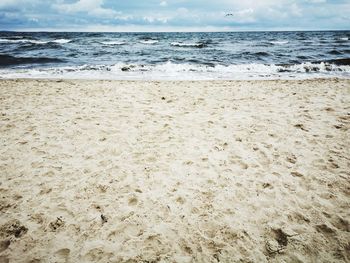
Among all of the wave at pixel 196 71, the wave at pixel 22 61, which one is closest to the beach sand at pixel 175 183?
the wave at pixel 196 71

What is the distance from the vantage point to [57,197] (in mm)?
3525

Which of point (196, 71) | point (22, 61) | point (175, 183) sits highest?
point (22, 61)

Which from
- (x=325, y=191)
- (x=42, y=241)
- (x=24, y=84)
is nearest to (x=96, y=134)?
(x=42, y=241)

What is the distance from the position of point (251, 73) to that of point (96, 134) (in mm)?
11437

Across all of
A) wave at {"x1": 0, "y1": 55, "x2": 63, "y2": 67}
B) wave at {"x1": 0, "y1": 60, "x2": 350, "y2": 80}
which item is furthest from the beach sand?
wave at {"x1": 0, "y1": 55, "x2": 63, "y2": 67}

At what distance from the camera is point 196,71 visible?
14719mm

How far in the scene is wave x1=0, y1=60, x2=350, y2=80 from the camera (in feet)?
43.5

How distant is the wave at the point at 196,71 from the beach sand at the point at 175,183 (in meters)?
6.73

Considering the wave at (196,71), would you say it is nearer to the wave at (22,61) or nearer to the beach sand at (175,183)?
the wave at (22,61)

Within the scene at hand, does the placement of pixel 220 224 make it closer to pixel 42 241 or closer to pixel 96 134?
pixel 42 241

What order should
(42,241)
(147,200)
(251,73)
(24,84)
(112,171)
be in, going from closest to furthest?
(42,241) → (147,200) → (112,171) → (24,84) → (251,73)

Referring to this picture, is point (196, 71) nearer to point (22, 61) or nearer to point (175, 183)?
point (175, 183)

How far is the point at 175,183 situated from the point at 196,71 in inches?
471

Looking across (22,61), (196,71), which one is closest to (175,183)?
(196,71)
